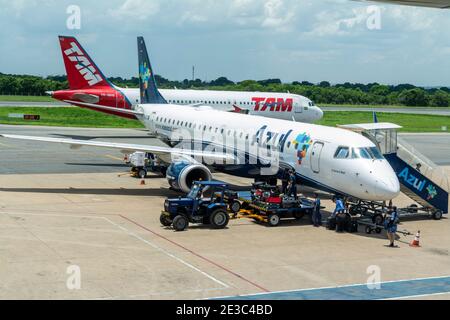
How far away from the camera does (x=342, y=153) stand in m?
27.1

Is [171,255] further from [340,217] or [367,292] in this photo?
[340,217]

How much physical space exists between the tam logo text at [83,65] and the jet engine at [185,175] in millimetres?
32858

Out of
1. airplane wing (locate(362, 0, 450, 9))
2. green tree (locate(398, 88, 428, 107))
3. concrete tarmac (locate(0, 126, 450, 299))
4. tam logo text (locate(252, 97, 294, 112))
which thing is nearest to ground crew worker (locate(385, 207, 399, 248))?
concrete tarmac (locate(0, 126, 450, 299))

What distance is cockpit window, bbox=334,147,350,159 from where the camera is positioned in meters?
26.9

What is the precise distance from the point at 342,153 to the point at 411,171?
399cm

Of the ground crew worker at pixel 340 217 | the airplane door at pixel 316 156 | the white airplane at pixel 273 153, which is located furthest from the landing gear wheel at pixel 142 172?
the ground crew worker at pixel 340 217

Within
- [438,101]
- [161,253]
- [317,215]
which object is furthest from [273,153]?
[438,101]

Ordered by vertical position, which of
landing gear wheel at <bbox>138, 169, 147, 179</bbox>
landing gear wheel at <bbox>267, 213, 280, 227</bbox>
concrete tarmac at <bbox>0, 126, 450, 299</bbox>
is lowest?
concrete tarmac at <bbox>0, 126, 450, 299</bbox>

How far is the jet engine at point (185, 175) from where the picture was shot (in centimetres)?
3088

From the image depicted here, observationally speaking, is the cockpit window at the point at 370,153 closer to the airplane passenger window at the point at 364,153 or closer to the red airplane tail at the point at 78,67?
the airplane passenger window at the point at 364,153

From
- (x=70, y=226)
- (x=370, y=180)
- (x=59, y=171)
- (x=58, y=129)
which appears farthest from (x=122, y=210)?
(x=58, y=129)

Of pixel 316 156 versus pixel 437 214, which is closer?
pixel 316 156

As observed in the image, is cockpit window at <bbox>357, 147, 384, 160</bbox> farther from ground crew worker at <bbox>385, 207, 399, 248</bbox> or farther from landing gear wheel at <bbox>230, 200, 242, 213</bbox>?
landing gear wheel at <bbox>230, 200, 242, 213</bbox>

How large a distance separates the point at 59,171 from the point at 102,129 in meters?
34.8
